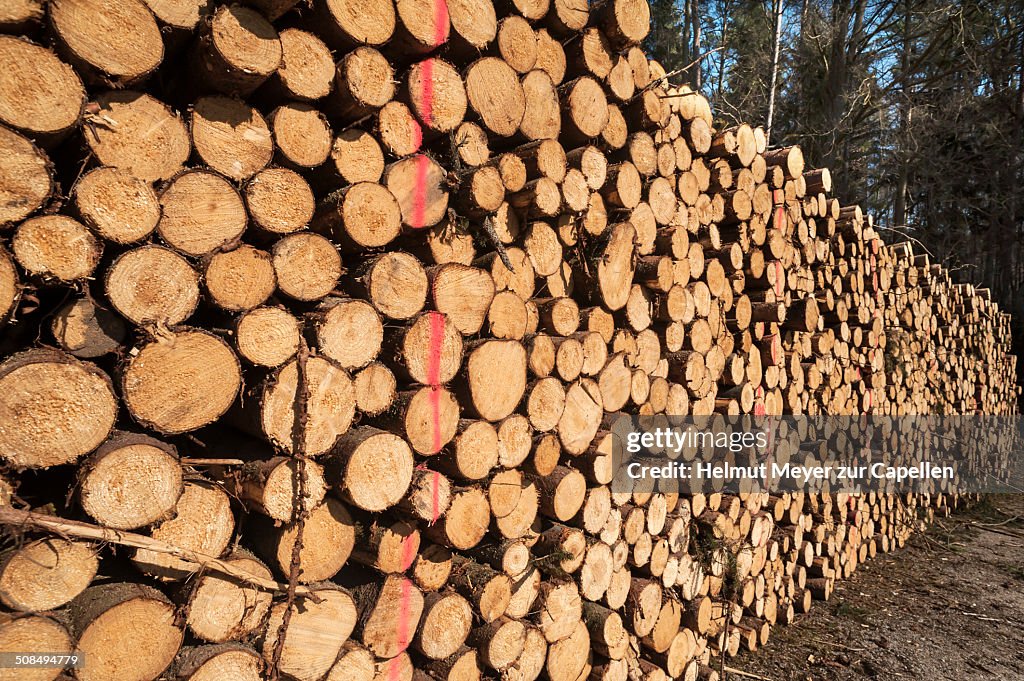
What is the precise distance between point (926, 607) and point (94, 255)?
527 centimetres

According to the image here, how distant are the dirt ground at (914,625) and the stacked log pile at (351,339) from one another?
537mm

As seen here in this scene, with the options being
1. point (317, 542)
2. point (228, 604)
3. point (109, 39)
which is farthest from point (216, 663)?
point (109, 39)

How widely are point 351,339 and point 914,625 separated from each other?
4227mm

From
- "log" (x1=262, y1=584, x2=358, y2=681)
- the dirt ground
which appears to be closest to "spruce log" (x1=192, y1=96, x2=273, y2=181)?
"log" (x1=262, y1=584, x2=358, y2=681)

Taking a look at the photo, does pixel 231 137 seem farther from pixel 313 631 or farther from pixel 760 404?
pixel 760 404

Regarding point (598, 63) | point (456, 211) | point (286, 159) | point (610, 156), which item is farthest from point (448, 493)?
point (598, 63)

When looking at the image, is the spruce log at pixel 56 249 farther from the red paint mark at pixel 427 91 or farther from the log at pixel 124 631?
the red paint mark at pixel 427 91

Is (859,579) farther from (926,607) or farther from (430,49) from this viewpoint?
(430,49)

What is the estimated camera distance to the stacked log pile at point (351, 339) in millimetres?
1352

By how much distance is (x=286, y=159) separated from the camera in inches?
69.1

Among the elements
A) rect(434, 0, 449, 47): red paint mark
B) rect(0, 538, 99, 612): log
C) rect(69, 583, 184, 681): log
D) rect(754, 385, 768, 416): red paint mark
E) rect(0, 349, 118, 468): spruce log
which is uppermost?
rect(434, 0, 449, 47): red paint mark

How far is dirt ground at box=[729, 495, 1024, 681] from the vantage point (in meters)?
3.38

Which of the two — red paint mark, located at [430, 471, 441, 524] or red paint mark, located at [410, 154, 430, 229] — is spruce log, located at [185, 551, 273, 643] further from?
red paint mark, located at [410, 154, 430, 229]

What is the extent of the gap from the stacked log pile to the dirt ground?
537mm
